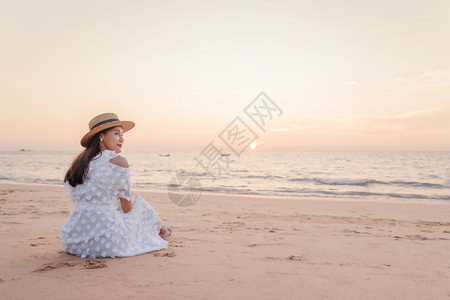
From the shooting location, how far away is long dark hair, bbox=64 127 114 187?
339 centimetres

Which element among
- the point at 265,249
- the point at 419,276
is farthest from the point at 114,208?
the point at 419,276

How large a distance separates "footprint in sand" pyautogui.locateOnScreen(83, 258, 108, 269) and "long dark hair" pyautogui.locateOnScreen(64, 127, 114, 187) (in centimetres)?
83

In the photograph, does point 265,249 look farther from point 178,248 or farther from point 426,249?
point 426,249

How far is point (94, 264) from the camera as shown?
3.22m

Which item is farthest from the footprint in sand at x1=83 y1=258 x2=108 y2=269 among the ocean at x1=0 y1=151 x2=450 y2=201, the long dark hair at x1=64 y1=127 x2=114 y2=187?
the ocean at x1=0 y1=151 x2=450 y2=201

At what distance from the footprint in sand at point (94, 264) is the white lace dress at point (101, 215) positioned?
0.13 meters

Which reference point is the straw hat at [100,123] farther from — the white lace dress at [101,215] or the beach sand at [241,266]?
the beach sand at [241,266]

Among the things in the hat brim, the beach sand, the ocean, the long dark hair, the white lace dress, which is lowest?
the ocean

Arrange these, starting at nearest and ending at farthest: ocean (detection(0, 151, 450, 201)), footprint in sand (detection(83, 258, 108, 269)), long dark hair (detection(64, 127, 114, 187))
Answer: footprint in sand (detection(83, 258, 108, 269)) < long dark hair (detection(64, 127, 114, 187)) < ocean (detection(0, 151, 450, 201))

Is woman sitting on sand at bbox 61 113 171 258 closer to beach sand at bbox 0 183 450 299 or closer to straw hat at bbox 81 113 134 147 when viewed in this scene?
straw hat at bbox 81 113 134 147

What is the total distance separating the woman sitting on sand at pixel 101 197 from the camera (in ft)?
11.2

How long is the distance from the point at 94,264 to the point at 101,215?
512mm

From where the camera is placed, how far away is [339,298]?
254 cm

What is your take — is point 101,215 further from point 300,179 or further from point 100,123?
point 300,179
